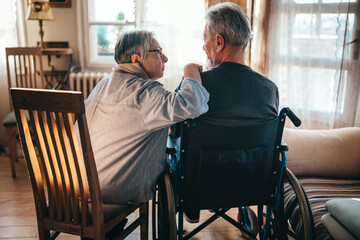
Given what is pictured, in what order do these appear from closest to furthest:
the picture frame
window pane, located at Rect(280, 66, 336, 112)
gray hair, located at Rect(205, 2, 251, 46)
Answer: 1. gray hair, located at Rect(205, 2, 251, 46)
2. window pane, located at Rect(280, 66, 336, 112)
3. the picture frame

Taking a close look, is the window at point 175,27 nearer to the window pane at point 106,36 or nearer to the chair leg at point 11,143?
the window pane at point 106,36

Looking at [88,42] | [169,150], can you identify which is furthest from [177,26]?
[169,150]

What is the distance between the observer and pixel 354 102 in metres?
2.48

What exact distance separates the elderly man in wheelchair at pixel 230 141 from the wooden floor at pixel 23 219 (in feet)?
2.40

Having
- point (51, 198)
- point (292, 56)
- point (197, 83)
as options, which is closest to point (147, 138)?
point (197, 83)

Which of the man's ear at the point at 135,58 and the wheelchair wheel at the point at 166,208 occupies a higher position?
the man's ear at the point at 135,58

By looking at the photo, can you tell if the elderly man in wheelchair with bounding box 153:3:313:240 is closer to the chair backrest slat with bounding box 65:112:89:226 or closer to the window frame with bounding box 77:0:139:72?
the chair backrest slat with bounding box 65:112:89:226

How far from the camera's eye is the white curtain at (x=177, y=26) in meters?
3.05

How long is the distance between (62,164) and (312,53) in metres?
2.11

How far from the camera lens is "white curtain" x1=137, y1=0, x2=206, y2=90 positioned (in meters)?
3.05

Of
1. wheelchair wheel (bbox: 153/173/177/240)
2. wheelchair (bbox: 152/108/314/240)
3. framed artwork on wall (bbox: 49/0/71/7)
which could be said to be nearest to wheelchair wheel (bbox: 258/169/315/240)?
wheelchair (bbox: 152/108/314/240)

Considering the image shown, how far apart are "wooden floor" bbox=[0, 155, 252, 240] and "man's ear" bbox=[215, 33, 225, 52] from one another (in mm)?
1207

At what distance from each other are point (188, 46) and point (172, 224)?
2.09m

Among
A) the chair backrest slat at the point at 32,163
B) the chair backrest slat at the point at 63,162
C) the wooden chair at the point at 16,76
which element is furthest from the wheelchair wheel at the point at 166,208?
the wooden chair at the point at 16,76
